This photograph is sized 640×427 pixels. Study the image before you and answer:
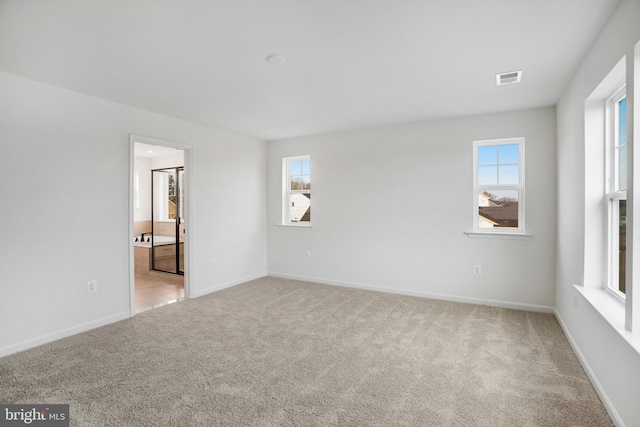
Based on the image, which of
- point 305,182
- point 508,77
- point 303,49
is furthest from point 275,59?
point 305,182

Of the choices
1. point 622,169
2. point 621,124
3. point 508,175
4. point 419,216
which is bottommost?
point 419,216

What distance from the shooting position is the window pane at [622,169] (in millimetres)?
2286

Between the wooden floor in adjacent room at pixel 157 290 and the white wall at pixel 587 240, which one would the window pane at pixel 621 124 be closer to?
the white wall at pixel 587 240

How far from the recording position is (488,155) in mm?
4160

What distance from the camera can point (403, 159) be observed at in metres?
4.58

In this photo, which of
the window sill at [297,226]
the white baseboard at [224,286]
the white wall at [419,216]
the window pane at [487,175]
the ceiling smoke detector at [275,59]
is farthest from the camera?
the window sill at [297,226]

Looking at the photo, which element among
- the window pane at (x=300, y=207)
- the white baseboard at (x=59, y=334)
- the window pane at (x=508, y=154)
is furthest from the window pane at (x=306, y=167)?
the white baseboard at (x=59, y=334)

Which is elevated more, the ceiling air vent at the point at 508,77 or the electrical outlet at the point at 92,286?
the ceiling air vent at the point at 508,77

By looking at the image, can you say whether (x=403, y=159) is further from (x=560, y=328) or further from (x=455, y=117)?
(x=560, y=328)

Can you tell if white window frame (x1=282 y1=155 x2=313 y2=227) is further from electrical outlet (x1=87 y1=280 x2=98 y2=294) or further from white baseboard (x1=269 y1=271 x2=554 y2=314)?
electrical outlet (x1=87 y1=280 x2=98 y2=294)

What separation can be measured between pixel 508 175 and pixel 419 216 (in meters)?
1.20

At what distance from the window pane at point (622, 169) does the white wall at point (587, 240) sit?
0.19 m

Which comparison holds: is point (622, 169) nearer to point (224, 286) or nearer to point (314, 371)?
point (314, 371)

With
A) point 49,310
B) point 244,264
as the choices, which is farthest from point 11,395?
point 244,264
